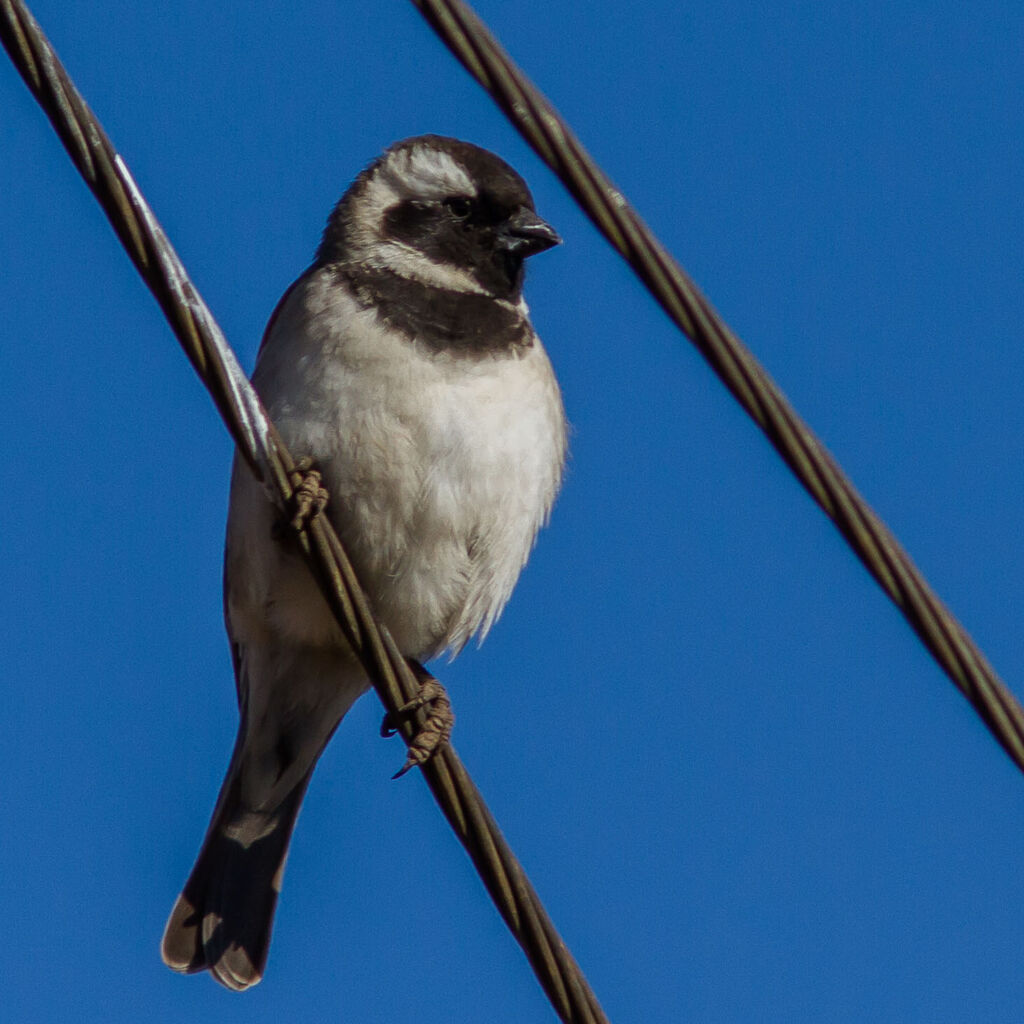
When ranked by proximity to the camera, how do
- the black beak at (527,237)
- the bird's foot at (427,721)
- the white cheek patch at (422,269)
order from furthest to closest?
the black beak at (527,237) < the white cheek patch at (422,269) < the bird's foot at (427,721)

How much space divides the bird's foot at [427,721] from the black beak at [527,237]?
1718mm

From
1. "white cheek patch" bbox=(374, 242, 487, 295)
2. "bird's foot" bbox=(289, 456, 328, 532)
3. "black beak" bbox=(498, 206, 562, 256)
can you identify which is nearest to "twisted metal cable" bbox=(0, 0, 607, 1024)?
"bird's foot" bbox=(289, 456, 328, 532)

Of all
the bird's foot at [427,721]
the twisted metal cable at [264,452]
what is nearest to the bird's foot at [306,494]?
the twisted metal cable at [264,452]

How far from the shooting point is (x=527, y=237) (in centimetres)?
638

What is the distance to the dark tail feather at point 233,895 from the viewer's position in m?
6.09

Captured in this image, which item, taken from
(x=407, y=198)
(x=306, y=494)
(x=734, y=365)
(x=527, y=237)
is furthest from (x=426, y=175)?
(x=734, y=365)

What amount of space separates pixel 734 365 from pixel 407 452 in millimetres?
2215

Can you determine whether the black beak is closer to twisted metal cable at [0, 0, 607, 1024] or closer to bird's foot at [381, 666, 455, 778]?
bird's foot at [381, 666, 455, 778]

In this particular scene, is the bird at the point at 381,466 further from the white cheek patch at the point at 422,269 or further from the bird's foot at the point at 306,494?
the bird's foot at the point at 306,494

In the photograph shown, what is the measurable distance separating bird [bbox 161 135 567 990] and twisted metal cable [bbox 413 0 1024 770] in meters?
2.03

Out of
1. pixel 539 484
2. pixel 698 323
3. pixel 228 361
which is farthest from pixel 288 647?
pixel 698 323

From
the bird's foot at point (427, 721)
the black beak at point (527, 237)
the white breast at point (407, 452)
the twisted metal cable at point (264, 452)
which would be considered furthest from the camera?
the black beak at point (527, 237)

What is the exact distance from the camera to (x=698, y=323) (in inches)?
132

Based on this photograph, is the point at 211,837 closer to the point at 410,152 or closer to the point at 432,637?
the point at 432,637
